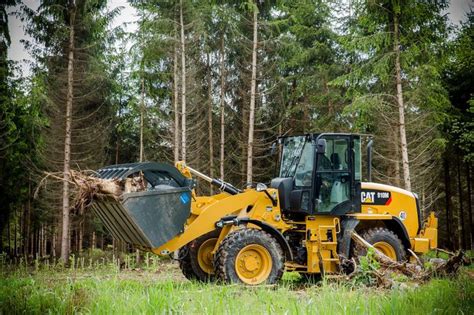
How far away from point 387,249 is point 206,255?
344 centimetres

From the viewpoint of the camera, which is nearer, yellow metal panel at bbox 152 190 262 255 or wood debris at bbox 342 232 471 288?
yellow metal panel at bbox 152 190 262 255

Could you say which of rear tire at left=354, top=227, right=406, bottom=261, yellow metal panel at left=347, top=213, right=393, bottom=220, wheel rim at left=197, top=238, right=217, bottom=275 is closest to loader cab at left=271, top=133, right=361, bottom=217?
yellow metal panel at left=347, top=213, right=393, bottom=220

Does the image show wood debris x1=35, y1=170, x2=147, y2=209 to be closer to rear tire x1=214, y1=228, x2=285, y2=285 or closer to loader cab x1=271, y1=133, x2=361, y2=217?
rear tire x1=214, y1=228, x2=285, y2=285

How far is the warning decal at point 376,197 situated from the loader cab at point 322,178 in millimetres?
418

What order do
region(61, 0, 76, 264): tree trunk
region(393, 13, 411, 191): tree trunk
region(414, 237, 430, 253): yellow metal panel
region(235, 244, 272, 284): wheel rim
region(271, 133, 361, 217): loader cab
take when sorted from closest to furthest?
region(235, 244, 272, 284): wheel rim, region(271, 133, 361, 217): loader cab, region(414, 237, 430, 253): yellow metal panel, region(393, 13, 411, 191): tree trunk, region(61, 0, 76, 264): tree trunk

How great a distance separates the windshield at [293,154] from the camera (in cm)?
927

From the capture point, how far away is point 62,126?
21.6 m

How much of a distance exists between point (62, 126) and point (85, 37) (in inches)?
155

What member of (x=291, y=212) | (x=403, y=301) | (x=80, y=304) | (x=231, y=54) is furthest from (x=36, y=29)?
(x=403, y=301)

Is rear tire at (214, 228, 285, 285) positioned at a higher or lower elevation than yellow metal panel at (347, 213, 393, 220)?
lower

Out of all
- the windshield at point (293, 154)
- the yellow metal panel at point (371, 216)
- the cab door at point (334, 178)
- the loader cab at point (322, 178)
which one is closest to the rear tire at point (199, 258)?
the loader cab at point (322, 178)

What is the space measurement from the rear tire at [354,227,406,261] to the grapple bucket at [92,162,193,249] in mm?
3636

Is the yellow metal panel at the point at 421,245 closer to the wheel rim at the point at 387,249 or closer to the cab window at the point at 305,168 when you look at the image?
the wheel rim at the point at 387,249

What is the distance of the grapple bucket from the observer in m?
7.51
